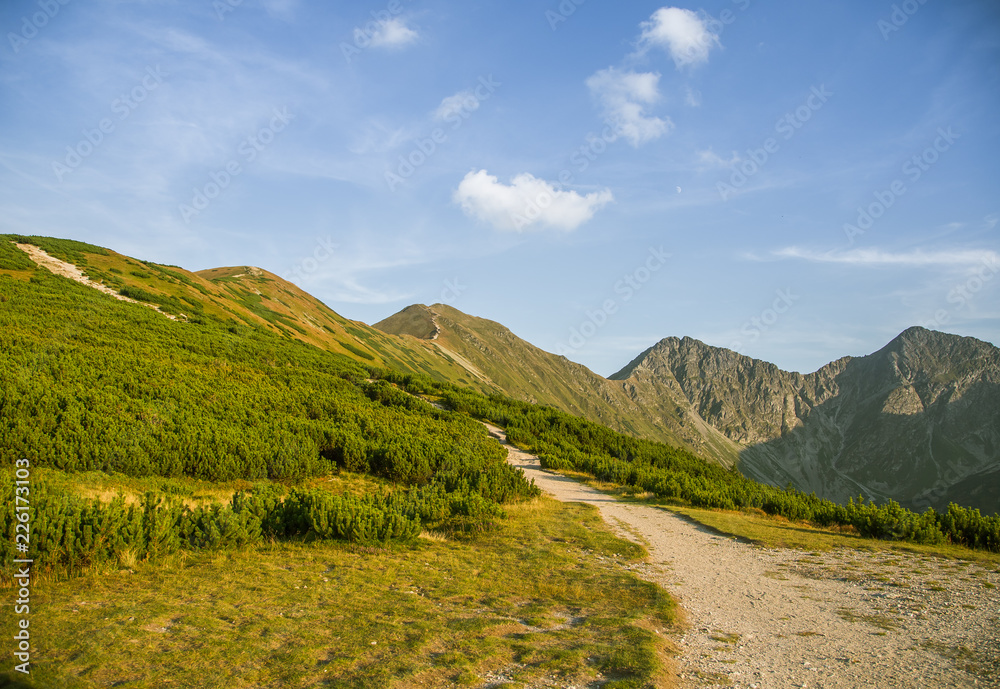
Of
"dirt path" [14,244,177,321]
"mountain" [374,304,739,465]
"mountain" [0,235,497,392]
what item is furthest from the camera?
"mountain" [374,304,739,465]

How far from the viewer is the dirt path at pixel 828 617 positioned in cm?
502

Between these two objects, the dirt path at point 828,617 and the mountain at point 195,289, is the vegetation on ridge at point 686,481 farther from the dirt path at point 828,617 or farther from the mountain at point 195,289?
the mountain at point 195,289

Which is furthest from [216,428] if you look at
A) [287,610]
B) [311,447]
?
[287,610]

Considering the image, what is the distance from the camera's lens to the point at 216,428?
1452 cm

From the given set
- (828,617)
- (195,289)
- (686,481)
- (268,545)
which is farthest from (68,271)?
(828,617)

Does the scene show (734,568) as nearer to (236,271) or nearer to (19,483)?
(19,483)

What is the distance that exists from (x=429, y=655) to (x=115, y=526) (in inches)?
215

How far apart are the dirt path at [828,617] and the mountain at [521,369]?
320 ft

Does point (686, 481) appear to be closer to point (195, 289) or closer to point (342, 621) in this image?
point (342, 621)

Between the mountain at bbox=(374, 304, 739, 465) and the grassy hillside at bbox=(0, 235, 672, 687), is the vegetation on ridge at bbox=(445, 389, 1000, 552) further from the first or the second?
the mountain at bbox=(374, 304, 739, 465)

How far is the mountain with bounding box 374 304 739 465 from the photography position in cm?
12669

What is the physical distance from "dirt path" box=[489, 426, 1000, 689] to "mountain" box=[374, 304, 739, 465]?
97.6m

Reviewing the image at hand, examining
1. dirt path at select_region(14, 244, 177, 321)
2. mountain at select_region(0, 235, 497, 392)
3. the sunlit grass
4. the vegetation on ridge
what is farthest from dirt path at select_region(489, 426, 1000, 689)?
mountain at select_region(0, 235, 497, 392)

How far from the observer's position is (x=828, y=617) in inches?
268
